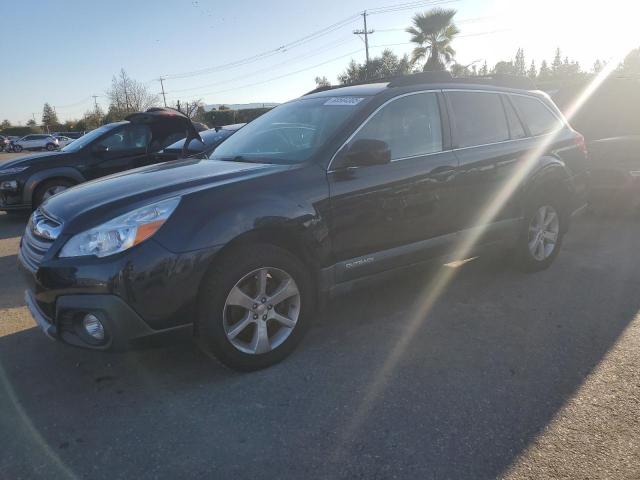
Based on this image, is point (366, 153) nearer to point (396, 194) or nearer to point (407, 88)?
point (396, 194)

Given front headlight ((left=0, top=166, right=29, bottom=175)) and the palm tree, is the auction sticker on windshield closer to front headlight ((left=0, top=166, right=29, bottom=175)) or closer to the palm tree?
front headlight ((left=0, top=166, right=29, bottom=175))

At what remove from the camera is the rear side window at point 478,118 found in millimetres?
4098

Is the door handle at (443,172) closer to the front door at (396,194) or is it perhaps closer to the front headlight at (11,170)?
the front door at (396,194)

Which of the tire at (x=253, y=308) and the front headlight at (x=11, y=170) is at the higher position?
the front headlight at (x=11, y=170)

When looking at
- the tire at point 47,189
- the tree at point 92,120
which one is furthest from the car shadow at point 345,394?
the tree at point 92,120

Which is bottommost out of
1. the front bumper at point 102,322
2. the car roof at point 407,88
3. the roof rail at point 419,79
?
the front bumper at point 102,322

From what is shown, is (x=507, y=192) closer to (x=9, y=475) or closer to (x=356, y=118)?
(x=356, y=118)

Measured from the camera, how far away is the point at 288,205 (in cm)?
309

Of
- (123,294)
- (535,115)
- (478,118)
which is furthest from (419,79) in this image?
(123,294)

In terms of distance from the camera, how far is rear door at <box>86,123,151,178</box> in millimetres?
8633

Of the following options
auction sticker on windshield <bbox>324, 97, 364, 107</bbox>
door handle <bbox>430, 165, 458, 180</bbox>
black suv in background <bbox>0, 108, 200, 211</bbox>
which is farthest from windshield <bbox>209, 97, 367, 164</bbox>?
black suv in background <bbox>0, 108, 200, 211</bbox>

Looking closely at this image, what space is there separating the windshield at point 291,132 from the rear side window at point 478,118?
3.03ft

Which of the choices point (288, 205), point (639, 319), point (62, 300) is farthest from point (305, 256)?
point (639, 319)

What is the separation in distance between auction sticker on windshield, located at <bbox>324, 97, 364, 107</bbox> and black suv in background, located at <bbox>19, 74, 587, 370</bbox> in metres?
0.02
